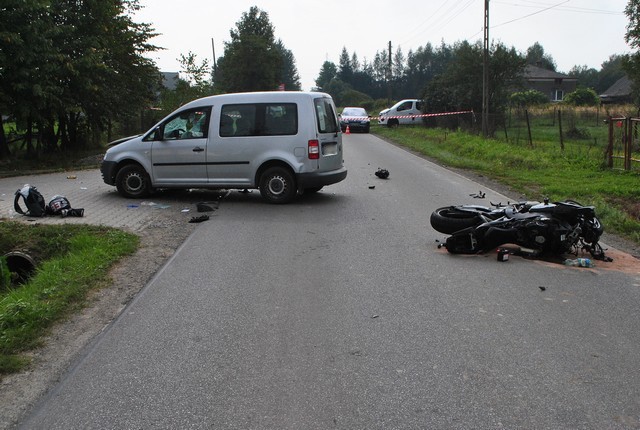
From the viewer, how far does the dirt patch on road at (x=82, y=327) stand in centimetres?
402

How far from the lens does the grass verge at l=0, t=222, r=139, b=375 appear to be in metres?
5.04

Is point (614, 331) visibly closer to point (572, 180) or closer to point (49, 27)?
point (572, 180)

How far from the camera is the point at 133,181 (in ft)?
39.9

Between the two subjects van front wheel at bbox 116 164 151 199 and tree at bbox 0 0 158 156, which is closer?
van front wheel at bbox 116 164 151 199

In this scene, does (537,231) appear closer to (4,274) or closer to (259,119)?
(259,119)

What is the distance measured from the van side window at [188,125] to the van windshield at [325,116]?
6.91 ft

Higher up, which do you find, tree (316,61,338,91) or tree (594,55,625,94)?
tree (316,61,338,91)

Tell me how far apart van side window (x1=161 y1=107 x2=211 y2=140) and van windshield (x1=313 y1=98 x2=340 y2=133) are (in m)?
→ 2.11

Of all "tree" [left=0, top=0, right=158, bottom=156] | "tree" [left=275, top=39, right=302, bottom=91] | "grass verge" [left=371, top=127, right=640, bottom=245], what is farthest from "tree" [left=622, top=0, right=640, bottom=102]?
"tree" [left=275, top=39, right=302, bottom=91]

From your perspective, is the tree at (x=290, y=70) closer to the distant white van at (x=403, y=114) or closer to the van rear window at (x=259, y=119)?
the distant white van at (x=403, y=114)

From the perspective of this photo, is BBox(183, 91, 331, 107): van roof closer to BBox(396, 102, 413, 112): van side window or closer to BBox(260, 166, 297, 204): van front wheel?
BBox(260, 166, 297, 204): van front wheel

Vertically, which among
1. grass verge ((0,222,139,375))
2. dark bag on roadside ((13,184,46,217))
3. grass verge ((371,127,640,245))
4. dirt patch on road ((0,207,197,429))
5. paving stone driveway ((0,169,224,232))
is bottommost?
grass verge ((371,127,640,245))

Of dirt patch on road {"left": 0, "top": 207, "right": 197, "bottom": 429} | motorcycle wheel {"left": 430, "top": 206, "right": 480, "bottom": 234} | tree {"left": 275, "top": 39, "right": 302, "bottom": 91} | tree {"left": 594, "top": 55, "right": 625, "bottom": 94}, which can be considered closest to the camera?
dirt patch on road {"left": 0, "top": 207, "right": 197, "bottom": 429}

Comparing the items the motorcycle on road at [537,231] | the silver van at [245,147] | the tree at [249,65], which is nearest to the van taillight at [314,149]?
the silver van at [245,147]
